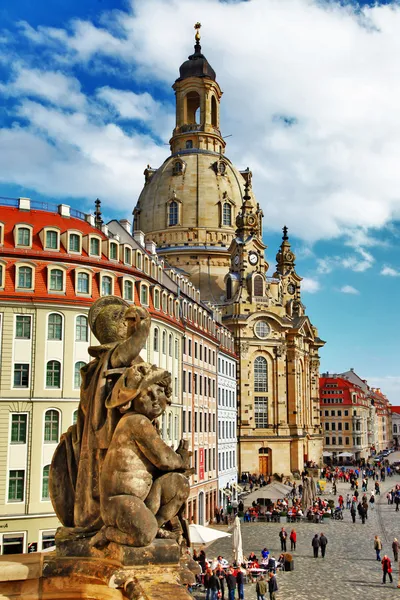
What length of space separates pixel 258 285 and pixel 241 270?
122 inches

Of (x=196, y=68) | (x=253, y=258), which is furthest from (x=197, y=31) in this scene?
(x=253, y=258)

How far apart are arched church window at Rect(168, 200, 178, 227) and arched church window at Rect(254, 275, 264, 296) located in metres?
16.2

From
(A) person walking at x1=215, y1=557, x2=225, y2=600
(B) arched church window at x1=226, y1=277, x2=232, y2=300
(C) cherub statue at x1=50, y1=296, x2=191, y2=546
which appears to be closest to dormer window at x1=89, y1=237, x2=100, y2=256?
(A) person walking at x1=215, y1=557, x2=225, y2=600

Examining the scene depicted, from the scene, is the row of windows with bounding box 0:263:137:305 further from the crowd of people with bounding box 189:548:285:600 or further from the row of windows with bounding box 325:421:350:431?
the row of windows with bounding box 325:421:350:431

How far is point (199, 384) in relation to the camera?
55719mm

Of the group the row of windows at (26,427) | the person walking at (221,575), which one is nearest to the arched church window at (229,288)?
the row of windows at (26,427)

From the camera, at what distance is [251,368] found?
9319cm

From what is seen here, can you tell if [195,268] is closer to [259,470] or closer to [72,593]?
[259,470]

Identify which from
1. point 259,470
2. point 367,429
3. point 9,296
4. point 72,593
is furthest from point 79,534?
point 367,429

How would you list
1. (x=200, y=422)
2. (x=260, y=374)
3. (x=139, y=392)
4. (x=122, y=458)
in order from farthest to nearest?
1. (x=260, y=374)
2. (x=200, y=422)
3. (x=139, y=392)
4. (x=122, y=458)

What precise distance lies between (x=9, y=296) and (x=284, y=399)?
212 ft

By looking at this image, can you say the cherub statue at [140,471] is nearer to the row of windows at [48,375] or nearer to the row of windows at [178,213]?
the row of windows at [48,375]

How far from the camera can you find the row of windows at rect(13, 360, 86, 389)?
114 feet

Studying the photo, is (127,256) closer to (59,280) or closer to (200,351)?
(59,280)
